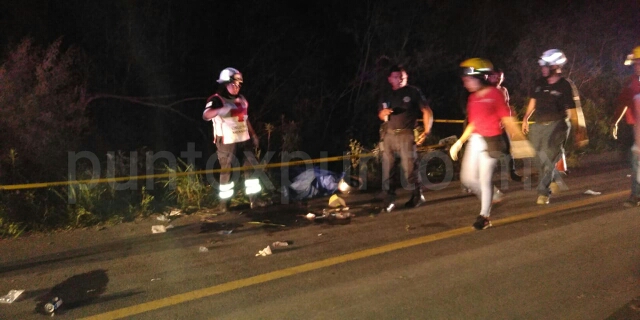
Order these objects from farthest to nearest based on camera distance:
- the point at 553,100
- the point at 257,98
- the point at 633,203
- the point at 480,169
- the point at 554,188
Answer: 1. the point at 257,98
2. the point at 554,188
3. the point at 553,100
4. the point at 633,203
5. the point at 480,169

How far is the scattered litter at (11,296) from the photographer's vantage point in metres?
5.41

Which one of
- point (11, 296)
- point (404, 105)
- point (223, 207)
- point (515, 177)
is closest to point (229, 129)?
point (223, 207)

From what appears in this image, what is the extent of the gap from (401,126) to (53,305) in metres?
4.97

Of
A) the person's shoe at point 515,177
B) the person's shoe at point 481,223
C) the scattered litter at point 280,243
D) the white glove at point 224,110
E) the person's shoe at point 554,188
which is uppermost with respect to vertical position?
the white glove at point 224,110

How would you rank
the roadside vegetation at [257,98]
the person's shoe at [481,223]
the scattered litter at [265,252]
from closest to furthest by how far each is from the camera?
the scattered litter at [265,252] < the person's shoe at [481,223] < the roadside vegetation at [257,98]

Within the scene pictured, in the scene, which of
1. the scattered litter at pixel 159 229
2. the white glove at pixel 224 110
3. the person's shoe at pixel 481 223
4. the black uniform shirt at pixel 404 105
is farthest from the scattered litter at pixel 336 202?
the scattered litter at pixel 159 229

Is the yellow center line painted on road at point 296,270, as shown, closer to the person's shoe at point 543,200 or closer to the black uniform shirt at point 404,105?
the person's shoe at point 543,200

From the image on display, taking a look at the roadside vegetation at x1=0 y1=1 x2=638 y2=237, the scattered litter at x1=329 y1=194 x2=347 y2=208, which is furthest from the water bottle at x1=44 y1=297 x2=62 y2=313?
the scattered litter at x1=329 y1=194 x2=347 y2=208

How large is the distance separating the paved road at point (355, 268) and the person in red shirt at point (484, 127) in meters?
0.54

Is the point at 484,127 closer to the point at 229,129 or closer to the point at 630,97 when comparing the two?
the point at 630,97

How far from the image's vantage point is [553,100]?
8750 millimetres

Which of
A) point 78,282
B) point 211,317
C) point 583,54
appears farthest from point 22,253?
point 583,54

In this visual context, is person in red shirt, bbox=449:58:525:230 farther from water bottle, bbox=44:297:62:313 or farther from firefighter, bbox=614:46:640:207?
water bottle, bbox=44:297:62:313

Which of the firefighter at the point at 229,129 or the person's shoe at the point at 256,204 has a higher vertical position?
the firefighter at the point at 229,129
